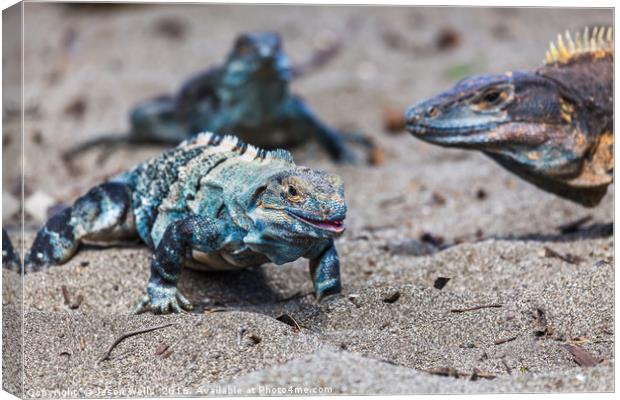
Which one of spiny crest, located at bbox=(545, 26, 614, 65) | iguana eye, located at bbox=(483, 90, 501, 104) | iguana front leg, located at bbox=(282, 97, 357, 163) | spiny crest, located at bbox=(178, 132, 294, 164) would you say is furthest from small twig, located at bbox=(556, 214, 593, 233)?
iguana front leg, located at bbox=(282, 97, 357, 163)

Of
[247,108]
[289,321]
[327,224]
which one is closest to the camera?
[327,224]

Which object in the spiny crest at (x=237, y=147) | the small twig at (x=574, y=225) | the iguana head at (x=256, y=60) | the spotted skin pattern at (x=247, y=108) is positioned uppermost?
the spiny crest at (x=237, y=147)

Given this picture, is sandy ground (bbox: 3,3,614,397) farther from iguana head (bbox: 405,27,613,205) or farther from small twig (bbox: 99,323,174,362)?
iguana head (bbox: 405,27,613,205)

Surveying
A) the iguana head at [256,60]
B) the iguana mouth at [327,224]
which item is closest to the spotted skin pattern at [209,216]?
the iguana mouth at [327,224]

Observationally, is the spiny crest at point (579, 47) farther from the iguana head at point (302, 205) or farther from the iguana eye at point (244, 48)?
the iguana eye at point (244, 48)

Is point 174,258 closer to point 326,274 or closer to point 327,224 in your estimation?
point 326,274

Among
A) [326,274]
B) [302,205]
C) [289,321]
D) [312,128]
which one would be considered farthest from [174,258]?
[312,128]

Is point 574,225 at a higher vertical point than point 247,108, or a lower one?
lower
